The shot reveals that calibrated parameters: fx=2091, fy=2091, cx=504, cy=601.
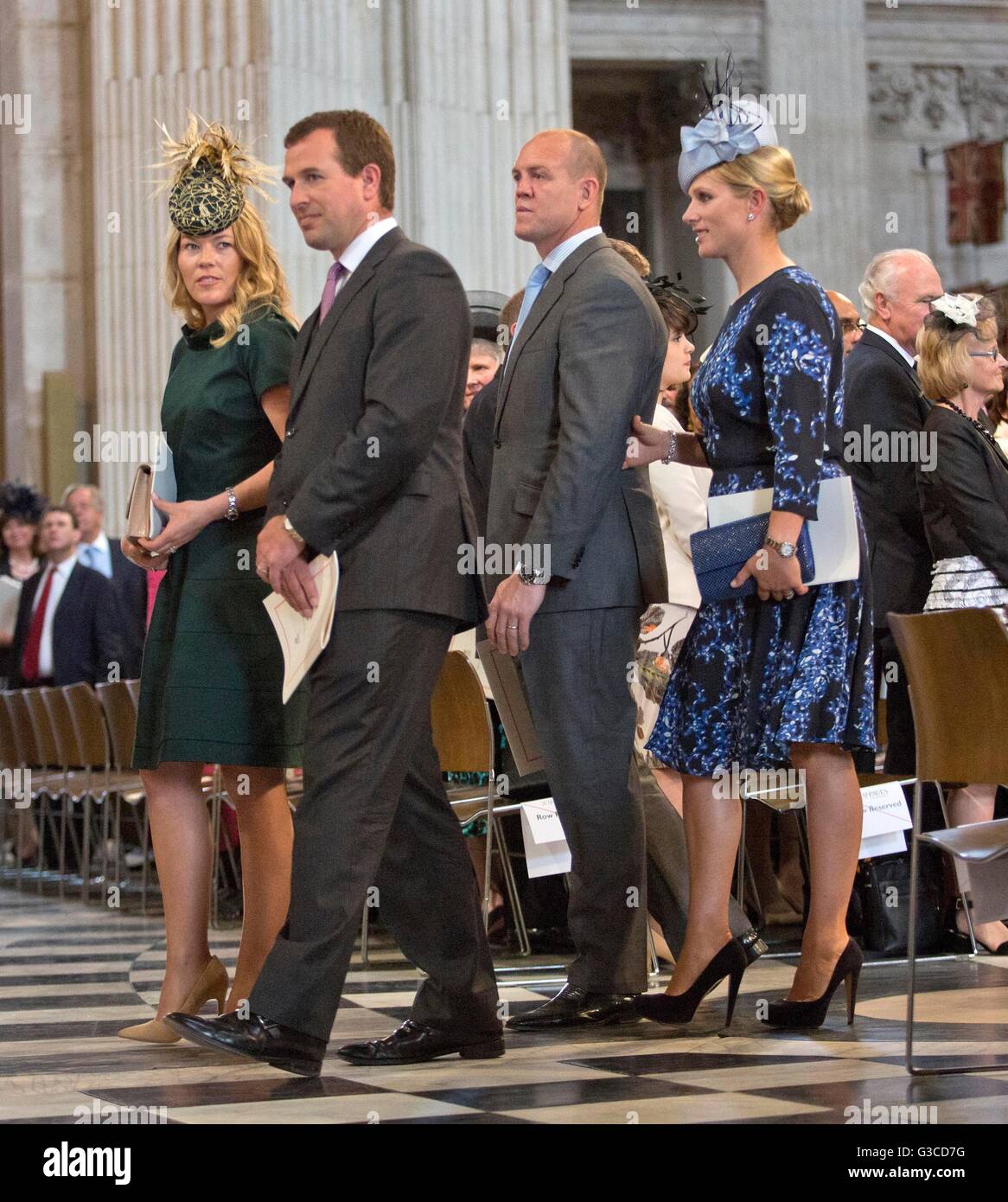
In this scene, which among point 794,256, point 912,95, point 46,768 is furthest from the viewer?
point 912,95

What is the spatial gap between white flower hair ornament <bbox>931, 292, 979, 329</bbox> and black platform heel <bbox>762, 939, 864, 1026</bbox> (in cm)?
229

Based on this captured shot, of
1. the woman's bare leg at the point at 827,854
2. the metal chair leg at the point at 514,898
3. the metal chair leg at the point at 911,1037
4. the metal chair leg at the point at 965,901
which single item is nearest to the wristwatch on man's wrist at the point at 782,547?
the woman's bare leg at the point at 827,854

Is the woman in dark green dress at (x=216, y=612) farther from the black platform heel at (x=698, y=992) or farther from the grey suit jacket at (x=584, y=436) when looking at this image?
the black platform heel at (x=698, y=992)

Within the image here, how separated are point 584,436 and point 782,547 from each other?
0.45m

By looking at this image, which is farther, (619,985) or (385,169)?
(619,985)

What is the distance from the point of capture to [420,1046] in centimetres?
380

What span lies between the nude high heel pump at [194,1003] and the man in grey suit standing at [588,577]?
23.5 inches

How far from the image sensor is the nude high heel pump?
13.8 ft

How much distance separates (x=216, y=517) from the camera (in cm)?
413

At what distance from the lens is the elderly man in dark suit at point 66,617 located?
32.8 ft

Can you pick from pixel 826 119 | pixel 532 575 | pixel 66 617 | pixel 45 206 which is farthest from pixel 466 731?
pixel 826 119
